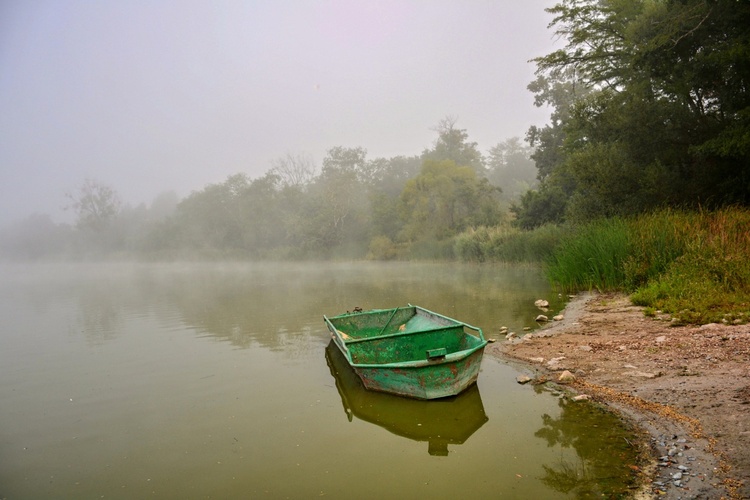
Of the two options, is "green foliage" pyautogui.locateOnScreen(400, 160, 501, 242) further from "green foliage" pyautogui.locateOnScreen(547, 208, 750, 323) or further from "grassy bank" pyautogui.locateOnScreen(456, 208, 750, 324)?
"green foliage" pyautogui.locateOnScreen(547, 208, 750, 323)

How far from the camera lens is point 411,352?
6.52 meters

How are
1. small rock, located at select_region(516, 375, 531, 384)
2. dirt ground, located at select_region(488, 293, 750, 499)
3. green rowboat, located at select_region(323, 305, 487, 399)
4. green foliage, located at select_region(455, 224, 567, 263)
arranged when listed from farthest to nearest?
green foliage, located at select_region(455, 224, 567, 263)
small rock, located at select_region(516, 375, 531, 384)
green rowboat, located at select_region(323, 305, 487, 399)
dirt ground, located at select_region(488, 293, 750, 499)

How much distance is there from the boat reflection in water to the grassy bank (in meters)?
4.45

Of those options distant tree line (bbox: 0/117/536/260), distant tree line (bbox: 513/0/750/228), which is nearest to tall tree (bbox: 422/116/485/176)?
distant tree line (bbox: 0/117/536/260)

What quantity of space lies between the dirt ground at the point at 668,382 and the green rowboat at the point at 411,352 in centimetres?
112

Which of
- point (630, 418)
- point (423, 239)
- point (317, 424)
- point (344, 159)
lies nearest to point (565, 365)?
point (630, 418)

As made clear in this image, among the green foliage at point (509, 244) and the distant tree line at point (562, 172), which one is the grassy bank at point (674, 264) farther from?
the green foliage at point (509, 244)

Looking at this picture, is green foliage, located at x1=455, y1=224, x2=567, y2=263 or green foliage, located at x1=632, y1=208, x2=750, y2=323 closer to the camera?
green foliage, located at x1=632, y1=208, x2=750, y2=323

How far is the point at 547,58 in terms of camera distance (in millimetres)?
21344

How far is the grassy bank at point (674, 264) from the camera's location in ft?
25.0

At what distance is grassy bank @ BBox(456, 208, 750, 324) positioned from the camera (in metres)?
7.63

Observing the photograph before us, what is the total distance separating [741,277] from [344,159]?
177 ft

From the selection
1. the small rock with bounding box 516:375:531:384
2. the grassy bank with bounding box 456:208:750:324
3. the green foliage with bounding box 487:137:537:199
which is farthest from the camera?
the green foliage with bounding box 487:137:537:199

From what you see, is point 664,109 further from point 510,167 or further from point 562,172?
point 510,167
